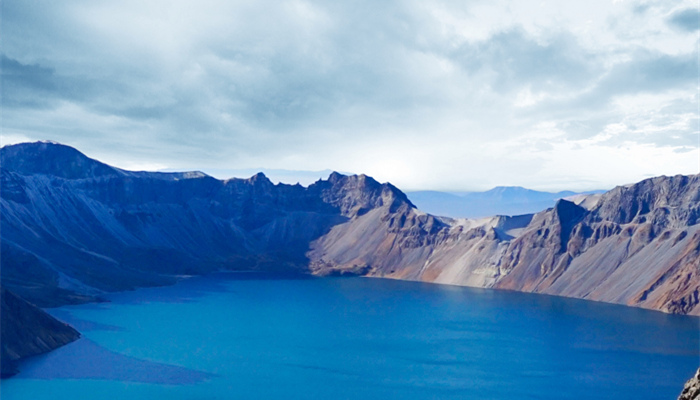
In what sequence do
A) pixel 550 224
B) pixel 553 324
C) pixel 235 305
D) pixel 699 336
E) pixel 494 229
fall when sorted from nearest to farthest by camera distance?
pixel 699 336 → pixel 553 324 → pixel 235 305 → pixel 550 224 → pixel 494 229

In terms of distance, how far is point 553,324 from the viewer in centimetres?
11369

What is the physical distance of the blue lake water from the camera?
69.4 m

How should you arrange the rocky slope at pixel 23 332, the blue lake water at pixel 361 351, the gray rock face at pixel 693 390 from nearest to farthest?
the gray rock face at pixel 693 390 → the blue lake water at pixel 361 351 → the rocky slope at pixel 23 332

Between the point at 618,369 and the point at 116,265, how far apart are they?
5350 inches

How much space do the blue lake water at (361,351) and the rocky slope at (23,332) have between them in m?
1.99

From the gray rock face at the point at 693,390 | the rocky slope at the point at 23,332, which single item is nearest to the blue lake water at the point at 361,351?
the rocky slope at the point at 23,332

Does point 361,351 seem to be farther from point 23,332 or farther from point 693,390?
point 693,390

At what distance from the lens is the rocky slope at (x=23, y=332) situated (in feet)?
250

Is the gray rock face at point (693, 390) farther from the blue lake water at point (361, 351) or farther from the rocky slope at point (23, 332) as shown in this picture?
the rocky slope at point (23, 332)

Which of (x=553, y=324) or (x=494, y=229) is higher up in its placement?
(x=494, y=229)

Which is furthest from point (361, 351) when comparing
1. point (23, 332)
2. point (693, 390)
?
point (693, 390)

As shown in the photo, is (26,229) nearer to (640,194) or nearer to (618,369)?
(618,369)

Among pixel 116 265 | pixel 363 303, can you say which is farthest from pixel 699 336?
pixel 116 265

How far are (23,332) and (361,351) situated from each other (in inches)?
1722
